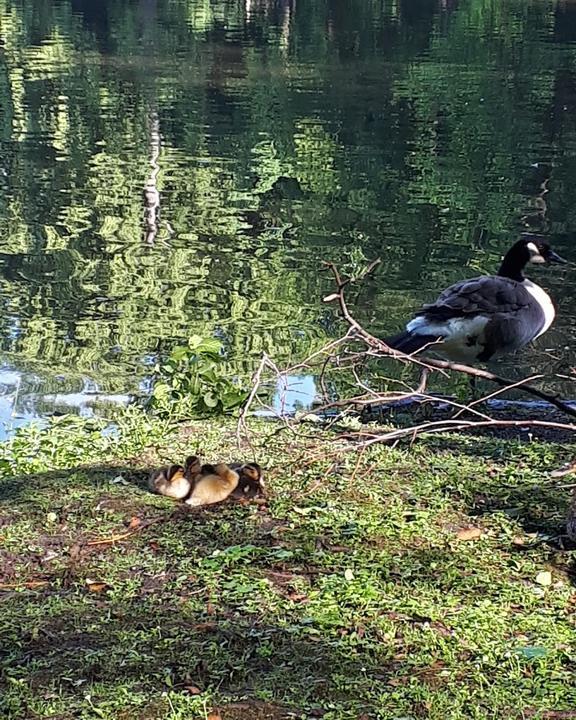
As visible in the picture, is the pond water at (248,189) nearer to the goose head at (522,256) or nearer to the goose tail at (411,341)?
the goose head at (522,256)

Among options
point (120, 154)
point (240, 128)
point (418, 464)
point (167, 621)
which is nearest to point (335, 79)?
point (240, 128)

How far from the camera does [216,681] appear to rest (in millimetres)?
3680

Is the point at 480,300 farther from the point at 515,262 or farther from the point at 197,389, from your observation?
the point at 197,389

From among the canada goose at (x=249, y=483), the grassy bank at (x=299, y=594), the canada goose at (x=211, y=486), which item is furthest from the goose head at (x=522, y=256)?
the canada goose at (x=211, y=486)

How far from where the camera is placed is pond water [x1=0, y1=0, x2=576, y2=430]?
10.3 m

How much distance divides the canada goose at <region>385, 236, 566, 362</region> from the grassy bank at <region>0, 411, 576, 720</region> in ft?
6.64

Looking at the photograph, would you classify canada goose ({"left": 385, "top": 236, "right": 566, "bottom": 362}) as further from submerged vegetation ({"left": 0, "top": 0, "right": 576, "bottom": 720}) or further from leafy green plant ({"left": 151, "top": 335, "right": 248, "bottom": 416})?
leafy green plant ({"left": 151, "top": 335, "right": 248, "bottom": 416})

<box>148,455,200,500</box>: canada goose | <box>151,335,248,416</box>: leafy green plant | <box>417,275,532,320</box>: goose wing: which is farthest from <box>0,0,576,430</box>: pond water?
<box>148,455,200,500</box>: canada goose

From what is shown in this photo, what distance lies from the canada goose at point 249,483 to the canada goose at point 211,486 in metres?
0.07

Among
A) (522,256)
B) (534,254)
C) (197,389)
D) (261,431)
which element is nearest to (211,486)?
(261,431)

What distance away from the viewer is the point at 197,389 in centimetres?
754

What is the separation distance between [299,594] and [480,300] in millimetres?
4486

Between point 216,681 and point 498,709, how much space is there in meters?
0.91

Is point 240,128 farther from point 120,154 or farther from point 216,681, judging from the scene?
point 216,681
